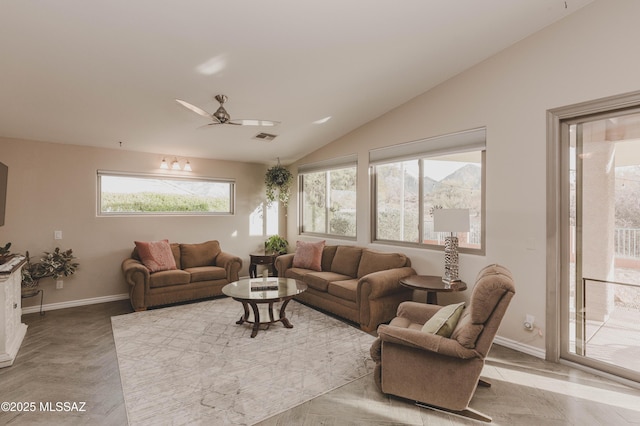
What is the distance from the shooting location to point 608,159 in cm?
288

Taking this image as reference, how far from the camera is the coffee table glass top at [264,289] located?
3.60 meters

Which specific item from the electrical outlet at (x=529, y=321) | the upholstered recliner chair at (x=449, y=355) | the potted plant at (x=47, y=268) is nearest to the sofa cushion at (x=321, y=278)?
the upholstered recliner chair at (x=449, y=355)

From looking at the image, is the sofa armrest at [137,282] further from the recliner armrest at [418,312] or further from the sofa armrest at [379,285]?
the recliner armrest at [418,312]

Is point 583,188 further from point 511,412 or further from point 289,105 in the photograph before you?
point 289,105

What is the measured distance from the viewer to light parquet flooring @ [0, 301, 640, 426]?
7.17 feet

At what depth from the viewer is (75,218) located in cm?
479

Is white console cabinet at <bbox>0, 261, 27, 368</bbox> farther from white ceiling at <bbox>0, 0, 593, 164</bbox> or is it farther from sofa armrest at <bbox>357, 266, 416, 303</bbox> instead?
sofa armrest at <bbox>357, 266, 416, 303</bbox>

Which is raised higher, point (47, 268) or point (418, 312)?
point (47, 268)

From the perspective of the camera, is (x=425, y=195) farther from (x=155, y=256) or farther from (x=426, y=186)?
(x=155, y=256)

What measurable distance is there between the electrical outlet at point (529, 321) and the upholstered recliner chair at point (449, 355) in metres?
1.27

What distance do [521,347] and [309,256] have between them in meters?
3.05

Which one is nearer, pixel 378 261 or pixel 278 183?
pixel 378 261

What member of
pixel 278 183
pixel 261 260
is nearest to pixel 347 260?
pixel 261 260

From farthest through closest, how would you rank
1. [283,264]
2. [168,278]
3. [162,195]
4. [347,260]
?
[162,195] < [283,264] < [347,260] < [168,278]
